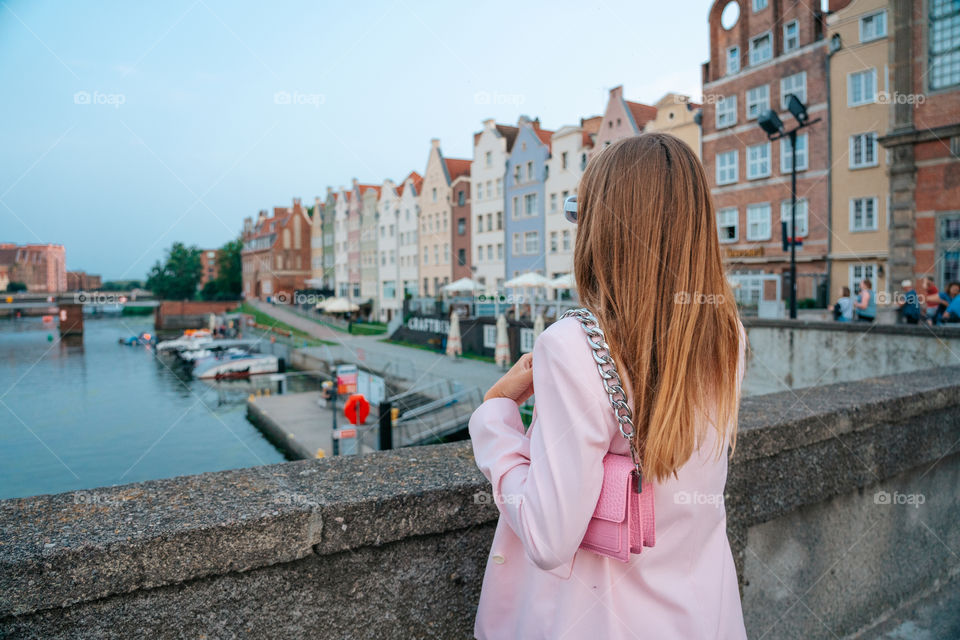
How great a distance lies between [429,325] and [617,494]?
3812cm

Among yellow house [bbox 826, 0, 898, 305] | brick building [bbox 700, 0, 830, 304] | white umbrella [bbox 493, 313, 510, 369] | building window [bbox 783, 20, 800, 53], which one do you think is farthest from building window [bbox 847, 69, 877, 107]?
white umbrella [bbox 493, 313, 510, 369]

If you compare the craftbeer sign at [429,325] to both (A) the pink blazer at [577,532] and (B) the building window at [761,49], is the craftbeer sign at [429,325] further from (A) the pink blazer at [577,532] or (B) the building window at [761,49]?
(A) the pink blazer at [577,532]

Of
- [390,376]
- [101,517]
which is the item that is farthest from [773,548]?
[390,376]

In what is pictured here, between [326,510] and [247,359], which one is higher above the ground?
[326,510]

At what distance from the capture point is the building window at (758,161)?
30312 millimetres

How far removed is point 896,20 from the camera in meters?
19.7

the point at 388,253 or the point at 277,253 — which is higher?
the point at 388,253

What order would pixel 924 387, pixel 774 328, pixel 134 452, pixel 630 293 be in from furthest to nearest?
pixel 774 328 < pixel 134 452 < pixel 924 387 < pixel 630 293

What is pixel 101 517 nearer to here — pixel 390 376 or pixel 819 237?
pixel 390 376

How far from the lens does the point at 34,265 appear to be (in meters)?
4.34

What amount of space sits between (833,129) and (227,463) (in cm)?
2683

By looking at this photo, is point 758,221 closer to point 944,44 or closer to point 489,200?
point 944,44

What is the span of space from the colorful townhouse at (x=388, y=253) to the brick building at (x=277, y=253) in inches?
255

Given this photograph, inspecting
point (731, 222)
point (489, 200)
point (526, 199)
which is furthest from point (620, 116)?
point (489, 200)
